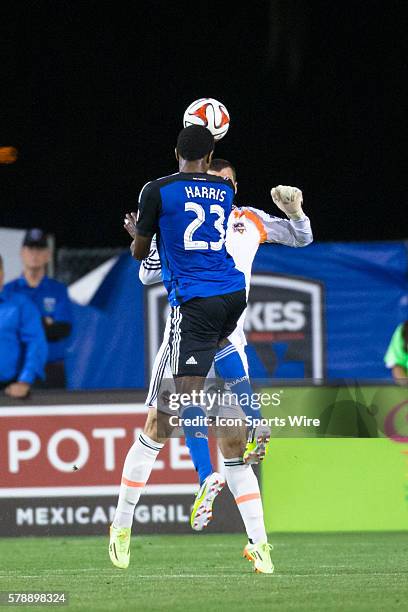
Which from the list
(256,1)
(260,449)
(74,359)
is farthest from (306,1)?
(260,449)

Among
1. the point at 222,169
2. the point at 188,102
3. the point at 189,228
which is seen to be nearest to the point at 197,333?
the point at 189,228

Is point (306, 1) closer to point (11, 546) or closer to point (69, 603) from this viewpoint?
point (11, 546)

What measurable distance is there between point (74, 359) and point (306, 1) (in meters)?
4.13

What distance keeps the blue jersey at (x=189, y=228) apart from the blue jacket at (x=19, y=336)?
137 inches

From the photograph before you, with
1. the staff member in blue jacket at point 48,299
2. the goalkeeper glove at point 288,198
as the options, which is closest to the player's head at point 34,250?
the staff member in blue jacket at point 48,299

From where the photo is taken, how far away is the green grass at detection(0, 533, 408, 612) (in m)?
6.70

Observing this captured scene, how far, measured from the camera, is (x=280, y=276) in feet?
45.7

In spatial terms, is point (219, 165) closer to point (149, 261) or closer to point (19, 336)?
point (149, 261)

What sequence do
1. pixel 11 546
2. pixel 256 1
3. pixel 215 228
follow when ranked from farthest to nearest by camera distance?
pixel 256 1 → pixel 11 546 → pixel 215 228

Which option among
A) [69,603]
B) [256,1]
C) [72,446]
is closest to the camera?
[69,603]

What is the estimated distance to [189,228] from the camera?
755 cm

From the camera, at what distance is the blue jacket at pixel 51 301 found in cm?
1234

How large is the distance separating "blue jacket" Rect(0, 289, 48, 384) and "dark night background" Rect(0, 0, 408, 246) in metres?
3.97

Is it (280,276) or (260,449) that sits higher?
(280,276)
